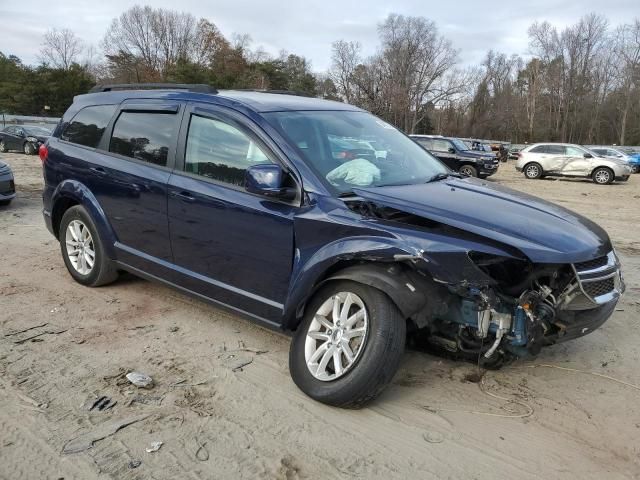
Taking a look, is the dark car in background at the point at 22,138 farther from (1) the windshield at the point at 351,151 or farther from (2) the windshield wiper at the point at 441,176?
(2) the windshield wiper at the point at 441,176

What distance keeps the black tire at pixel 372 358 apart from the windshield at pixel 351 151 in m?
0.76

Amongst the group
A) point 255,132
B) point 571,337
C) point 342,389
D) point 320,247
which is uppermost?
point 255,132

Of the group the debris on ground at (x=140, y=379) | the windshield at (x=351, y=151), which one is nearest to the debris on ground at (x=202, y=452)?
the debris on ground at (x=140, y=379)

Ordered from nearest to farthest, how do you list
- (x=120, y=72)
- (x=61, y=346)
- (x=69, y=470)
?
(x=69, y=470) → (x=61, y=346) → (x=120, y=72)

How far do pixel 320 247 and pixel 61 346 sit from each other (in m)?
2.08

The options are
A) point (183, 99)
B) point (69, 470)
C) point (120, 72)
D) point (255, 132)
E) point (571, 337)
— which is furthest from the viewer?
point (120, 72)

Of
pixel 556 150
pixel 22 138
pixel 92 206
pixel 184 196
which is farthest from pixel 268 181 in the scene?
pixel 22 138

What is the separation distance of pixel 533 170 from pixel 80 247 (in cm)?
2176

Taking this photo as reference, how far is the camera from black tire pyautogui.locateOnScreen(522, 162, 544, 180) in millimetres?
23161

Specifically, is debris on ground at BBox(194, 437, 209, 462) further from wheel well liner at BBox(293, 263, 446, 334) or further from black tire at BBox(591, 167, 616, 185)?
black tire at BBox(591, 167, 616, 185)

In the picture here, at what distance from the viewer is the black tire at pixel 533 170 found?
23161 mm

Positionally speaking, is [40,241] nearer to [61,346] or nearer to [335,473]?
[61,346]

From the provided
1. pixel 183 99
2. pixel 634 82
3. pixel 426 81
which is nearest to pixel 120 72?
pixel 426 81

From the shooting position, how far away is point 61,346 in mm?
3898
